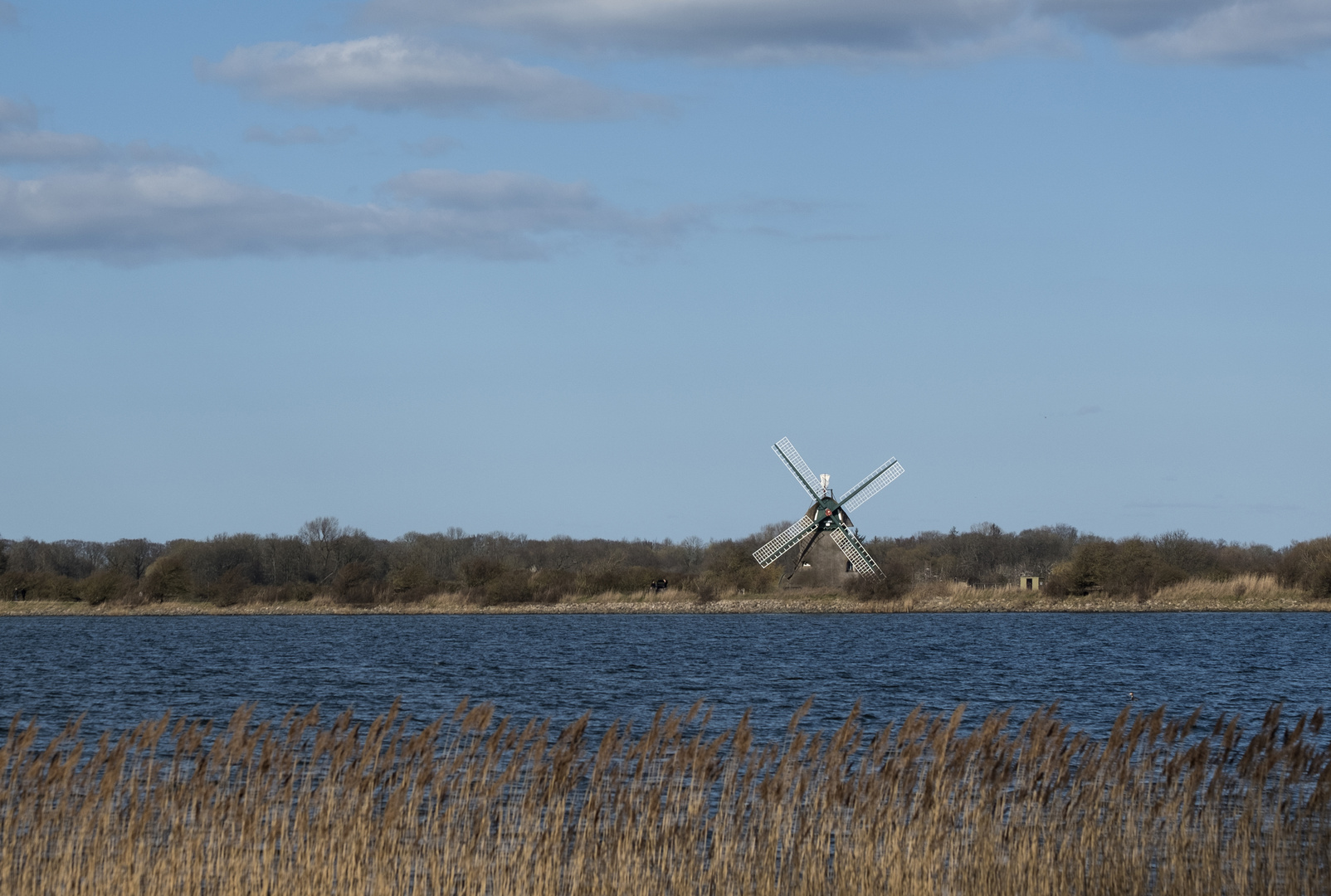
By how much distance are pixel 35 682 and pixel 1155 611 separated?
57318 mm

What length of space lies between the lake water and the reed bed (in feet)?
26.7

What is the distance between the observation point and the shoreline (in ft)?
241

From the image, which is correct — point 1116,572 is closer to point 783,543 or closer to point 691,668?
point 783,543

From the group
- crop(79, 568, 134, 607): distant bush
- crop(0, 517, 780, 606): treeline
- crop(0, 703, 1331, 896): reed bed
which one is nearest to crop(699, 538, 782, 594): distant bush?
crop(0, 517, 780, 606): treeline

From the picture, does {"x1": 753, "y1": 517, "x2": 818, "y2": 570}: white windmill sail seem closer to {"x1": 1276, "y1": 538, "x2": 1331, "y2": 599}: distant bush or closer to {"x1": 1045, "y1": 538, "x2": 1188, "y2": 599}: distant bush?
{"x1": 1045, "y1": 538, "x2": 1188, "y2": 599}: distant bush

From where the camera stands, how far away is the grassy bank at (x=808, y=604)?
73500mm

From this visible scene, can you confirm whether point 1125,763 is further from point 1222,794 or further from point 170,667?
point 170,667

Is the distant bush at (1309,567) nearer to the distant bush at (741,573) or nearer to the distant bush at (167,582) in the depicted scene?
the distant bush at (741,573)

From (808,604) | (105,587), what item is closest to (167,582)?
(105,587)

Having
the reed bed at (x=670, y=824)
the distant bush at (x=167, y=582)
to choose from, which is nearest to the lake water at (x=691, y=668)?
the reed bed at (x=670, y=824)

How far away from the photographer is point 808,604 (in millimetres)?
78438

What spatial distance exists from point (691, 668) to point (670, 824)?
2840cm

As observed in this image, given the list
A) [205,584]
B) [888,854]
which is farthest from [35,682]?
[205,584]

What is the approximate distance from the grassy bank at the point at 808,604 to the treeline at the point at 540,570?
24.1 inches
